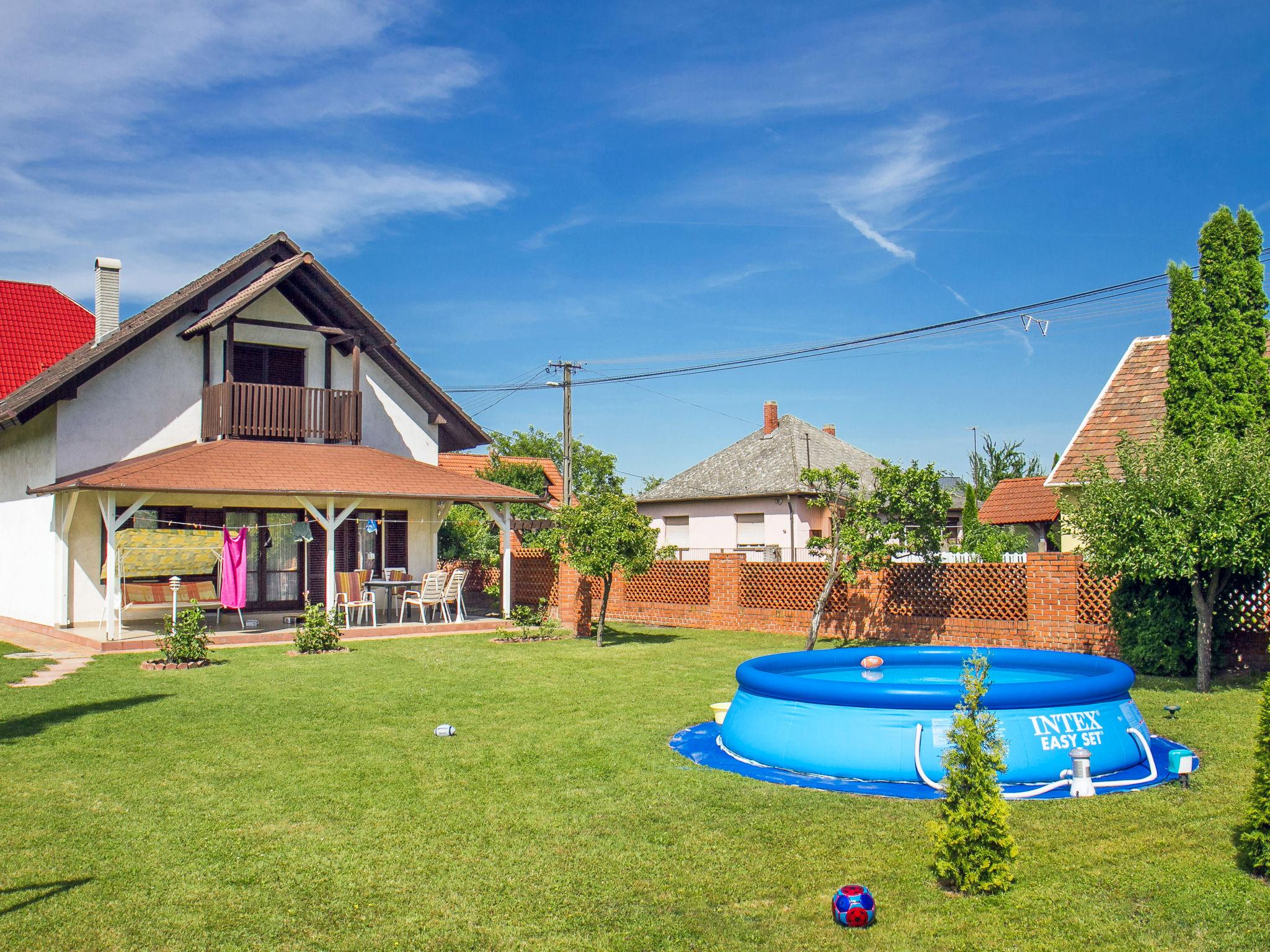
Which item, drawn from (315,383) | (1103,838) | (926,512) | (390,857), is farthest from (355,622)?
(1103,838)

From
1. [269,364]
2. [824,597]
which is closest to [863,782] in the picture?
[824,597]

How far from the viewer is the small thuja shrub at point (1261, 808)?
5.09 m

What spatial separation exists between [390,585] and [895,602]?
33.0ft

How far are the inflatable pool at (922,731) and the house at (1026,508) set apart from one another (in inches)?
806

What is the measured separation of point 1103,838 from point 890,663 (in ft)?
20.2

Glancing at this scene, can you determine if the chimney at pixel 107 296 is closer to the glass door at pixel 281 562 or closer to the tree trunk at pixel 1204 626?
the glass door at pixel 281 562

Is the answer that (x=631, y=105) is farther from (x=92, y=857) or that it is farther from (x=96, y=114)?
(x=92, y=857)

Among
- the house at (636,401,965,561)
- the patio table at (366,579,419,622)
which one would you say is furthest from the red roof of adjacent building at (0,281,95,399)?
the house at (636,401,965,561)

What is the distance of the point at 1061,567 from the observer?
14.4 metres

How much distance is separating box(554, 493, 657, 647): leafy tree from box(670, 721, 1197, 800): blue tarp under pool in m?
7.81

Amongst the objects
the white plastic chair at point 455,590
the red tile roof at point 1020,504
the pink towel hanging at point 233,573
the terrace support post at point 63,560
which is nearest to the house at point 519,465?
the white plastic chair at point 455,590

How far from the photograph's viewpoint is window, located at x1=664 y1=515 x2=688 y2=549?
1569 inches

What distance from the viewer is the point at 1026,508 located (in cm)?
3009

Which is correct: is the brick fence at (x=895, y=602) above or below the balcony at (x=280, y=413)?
below
